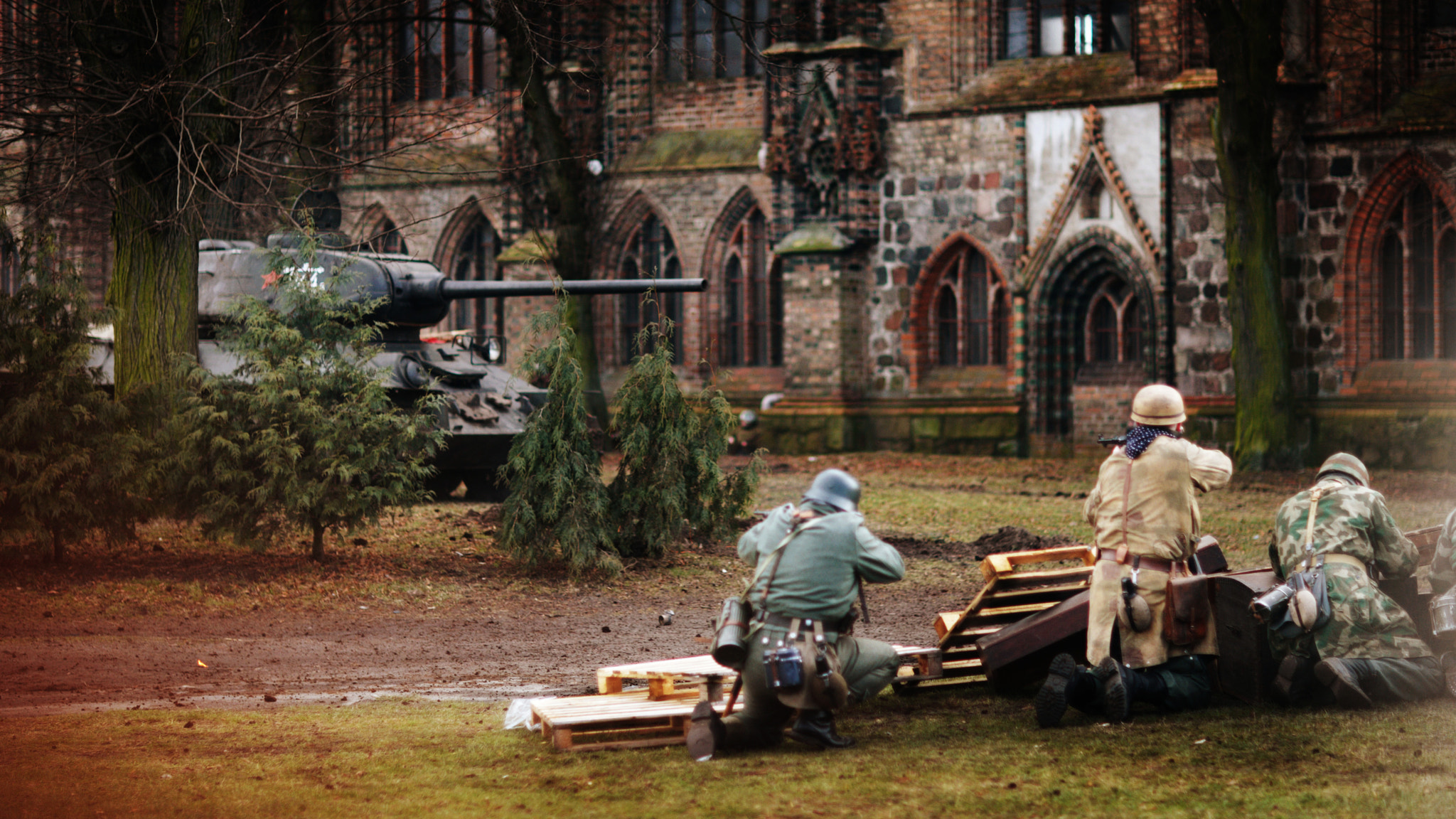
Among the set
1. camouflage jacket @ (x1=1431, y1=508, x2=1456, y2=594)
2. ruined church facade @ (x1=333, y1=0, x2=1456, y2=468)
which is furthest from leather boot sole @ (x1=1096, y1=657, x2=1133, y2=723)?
ruined church facade @ (x1=333, y1=0, x2=1456, y2=468)

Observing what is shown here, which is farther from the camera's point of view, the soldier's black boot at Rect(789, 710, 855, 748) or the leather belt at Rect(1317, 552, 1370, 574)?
the leather belt at Rect(1317, 552, 1370, 574)

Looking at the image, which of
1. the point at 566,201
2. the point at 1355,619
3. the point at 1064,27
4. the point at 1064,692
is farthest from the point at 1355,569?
the point at 566,201

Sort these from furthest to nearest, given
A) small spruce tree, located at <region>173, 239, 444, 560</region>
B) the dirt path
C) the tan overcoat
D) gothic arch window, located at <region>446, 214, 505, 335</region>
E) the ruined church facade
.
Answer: gothic arch window, located at <region>446, 214, 505, 335</region> < the ruined church facade < small spruce tree, located at <region>173, 239, 444, 560</region> < the dirt path < the tan overcoat

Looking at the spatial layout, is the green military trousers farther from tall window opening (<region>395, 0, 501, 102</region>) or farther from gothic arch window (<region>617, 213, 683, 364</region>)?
tall window opening (<region>395, 0, 501, 102</region>)

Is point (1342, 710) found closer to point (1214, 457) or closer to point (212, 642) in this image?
point (1214, 457)

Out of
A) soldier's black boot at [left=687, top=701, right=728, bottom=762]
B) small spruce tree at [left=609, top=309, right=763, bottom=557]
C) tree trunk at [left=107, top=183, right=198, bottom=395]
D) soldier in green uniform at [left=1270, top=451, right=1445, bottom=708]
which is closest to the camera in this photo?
soldier's black boot at [left=687, top=701, right=728, bottom=762]

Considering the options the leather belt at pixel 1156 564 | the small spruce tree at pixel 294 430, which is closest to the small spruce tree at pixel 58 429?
the small spruce tree at pixel 294 430

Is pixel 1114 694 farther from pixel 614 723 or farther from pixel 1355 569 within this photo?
pixel 614 723

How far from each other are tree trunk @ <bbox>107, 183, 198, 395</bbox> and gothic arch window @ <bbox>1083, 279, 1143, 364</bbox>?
51.4ft

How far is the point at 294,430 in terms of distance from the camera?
1244 cm

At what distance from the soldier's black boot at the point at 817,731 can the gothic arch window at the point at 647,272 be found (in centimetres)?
2234

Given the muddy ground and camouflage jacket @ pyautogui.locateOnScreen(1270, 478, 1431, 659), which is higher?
camouflage jacket @ pyautogui.locateOnScreen(1270, 478, 1431, 659)

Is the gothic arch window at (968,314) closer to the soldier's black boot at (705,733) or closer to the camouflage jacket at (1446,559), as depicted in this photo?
the camouflage jacket at (1446,559)

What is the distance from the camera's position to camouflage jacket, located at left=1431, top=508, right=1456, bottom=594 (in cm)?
728
